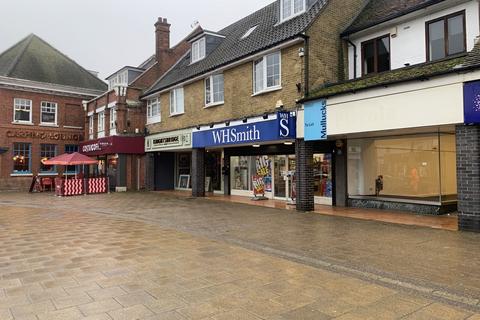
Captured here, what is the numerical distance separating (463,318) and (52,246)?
7197mm

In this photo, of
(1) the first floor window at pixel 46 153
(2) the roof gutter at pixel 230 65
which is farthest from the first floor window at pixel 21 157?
(2) the roof gutter at pixel 230 65

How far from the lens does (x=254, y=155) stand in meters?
17.4

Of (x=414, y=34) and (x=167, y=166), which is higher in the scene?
(x=414, y=34)

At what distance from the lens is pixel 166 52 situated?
24719mm

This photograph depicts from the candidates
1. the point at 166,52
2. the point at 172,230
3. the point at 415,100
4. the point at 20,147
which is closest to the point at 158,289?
the point at 172,230

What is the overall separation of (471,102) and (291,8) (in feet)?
29.9

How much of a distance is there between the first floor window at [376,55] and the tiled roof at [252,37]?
2.26 meters

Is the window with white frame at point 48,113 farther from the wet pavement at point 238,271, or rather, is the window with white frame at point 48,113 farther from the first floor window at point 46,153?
the wet pavement at point 238,271

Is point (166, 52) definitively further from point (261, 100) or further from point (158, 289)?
point (158, 289)

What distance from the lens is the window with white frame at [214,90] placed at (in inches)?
668

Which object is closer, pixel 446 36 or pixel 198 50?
pixel 446 36

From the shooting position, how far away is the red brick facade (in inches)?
996

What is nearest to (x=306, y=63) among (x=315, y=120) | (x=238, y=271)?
(x=315, y=120)

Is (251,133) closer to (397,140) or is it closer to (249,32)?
(397,140)
